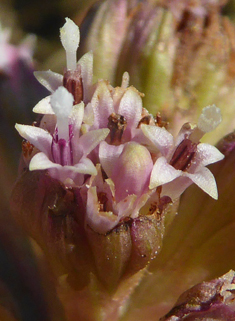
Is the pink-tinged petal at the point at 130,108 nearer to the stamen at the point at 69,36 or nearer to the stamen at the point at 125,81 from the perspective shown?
the stamen at the point at 125,81

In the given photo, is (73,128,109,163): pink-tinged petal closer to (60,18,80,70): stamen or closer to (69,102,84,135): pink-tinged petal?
(69,102,84,135): pink-tinged petal

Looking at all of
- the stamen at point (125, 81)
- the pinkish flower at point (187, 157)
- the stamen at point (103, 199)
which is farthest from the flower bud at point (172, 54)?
the stamen at point (103, 199)

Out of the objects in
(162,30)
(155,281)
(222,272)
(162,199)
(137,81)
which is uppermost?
(162,30)

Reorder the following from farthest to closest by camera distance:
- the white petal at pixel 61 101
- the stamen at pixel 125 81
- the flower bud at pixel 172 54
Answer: the flower bud at pixel 172 54
the stamen at pixel 125 81
the white petal at pixel 61 101

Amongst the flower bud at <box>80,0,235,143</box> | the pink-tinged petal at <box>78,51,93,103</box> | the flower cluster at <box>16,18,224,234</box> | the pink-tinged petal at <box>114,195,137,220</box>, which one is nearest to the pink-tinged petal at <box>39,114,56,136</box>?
the flower cluster at <box>16,18,224,234</box>

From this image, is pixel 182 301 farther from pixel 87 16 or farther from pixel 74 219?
pixel 87 16

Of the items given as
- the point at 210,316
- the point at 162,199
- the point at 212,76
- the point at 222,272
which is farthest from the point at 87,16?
the point at 210,316

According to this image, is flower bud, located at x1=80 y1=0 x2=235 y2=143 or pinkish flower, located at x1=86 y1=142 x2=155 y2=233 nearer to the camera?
pinkish flower, located at x1=86 y1=142 x2=155 y2=233

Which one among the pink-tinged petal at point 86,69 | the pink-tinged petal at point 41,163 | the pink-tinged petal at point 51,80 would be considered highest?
the pink-tinged petal at point 86,69
